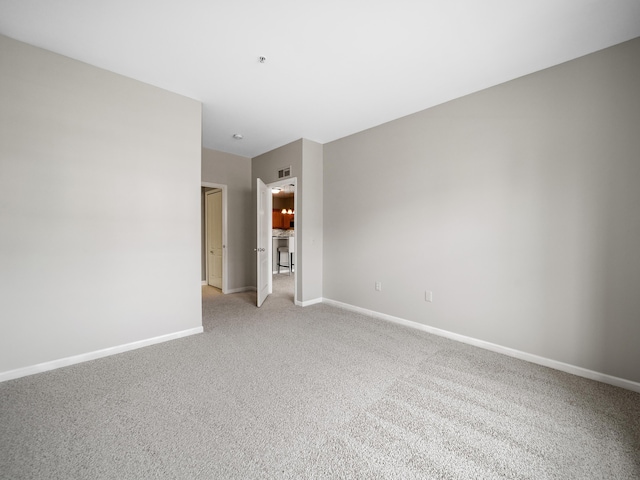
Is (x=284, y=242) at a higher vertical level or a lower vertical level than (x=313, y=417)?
higher

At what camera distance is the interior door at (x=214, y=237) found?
5863 millimetres

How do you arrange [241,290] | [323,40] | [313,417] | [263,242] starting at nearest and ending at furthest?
[313,417]
[323,40]
[263,242]
[241,290]

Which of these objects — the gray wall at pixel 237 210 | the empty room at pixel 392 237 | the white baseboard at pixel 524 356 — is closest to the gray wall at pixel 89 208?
the empty room at pixel 392 237

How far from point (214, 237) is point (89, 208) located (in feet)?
11.4

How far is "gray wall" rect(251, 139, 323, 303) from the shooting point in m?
4.53

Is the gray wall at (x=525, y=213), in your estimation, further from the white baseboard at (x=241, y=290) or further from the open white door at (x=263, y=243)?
the white baseboard at (x=241, y=290)

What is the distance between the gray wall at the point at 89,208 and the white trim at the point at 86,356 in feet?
0.14

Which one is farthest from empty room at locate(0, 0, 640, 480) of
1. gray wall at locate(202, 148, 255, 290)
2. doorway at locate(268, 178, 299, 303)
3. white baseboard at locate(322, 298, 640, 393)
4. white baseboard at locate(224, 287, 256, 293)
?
white baseboard at locate(224, 287, 256, 293)

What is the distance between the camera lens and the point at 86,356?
2627 mm

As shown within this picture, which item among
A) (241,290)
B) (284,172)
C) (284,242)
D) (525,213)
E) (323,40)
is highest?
(323,40)

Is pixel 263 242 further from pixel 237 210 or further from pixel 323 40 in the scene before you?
pixel 323 40

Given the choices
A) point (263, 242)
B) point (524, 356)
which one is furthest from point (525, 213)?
point (263, 242)

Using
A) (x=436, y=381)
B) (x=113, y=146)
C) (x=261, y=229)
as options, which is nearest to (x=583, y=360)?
(x=436, y=381)

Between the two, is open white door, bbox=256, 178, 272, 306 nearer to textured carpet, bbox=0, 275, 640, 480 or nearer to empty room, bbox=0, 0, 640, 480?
empty room, bbox=0, 0, 640, 480
